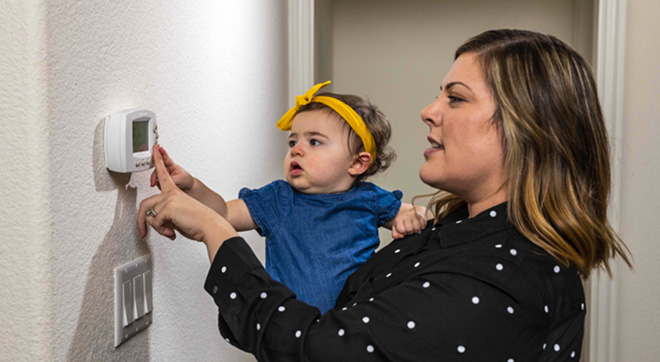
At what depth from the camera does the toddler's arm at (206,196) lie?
3.27 feet

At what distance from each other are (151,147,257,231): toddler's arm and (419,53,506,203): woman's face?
0.44m

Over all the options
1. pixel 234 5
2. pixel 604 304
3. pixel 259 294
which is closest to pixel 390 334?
pixel 259 294

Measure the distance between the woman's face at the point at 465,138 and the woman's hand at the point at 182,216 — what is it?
39 cm

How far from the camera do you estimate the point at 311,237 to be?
1251 millimetres

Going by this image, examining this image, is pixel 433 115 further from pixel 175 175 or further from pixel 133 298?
pixel 133 298

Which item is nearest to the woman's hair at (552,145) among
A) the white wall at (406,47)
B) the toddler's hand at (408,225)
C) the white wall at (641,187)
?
the toddler's hand at (408,225)

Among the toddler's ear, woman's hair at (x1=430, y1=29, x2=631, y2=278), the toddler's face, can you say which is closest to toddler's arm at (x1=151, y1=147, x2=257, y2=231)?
the toddler's face

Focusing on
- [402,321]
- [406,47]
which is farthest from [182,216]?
[406,47]

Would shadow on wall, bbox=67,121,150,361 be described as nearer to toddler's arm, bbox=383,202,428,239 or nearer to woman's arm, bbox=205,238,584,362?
woman's arm, bbox=205,238,584,362

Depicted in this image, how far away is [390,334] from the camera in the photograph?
0.79m

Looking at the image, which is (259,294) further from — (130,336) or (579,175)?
(579,175)

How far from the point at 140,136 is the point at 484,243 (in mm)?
595

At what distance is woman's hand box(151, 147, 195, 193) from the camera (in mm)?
979

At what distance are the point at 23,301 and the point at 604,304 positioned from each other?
207 cm
